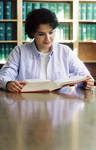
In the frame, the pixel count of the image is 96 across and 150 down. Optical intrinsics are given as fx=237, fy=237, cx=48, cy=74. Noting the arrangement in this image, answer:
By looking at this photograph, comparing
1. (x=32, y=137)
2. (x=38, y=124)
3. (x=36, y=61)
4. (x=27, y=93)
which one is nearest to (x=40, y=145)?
(x=32, y=137)

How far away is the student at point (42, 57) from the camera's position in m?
1.79

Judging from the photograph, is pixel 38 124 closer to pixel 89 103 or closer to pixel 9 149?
A: pixel 9 149

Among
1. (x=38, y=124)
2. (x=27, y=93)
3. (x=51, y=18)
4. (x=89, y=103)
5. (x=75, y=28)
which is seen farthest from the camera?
(x=75, y=28)

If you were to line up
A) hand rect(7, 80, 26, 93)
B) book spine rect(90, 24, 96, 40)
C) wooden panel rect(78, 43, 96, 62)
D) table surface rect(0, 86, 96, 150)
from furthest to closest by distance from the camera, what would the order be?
wooden panel rect(78, 43, 96, 62) → book spine rect(90, 24, 96, 40) → hand rect(7, 80, 26, 93) → table surface rect(0, 86, 96, 150)

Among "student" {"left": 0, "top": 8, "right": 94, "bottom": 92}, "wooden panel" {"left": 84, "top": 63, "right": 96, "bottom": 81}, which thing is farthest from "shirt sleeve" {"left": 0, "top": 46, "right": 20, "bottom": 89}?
"wooden panel" {"left": 84, "top": 63, "right": 96, "bottom": 81}

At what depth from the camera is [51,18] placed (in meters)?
1.80

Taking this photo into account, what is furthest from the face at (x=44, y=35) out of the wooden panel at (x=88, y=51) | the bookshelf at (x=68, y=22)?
the wooden panel at (x=88, y=51)

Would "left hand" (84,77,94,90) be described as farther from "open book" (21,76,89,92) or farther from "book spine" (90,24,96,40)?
"book spine" (90,24,96,40)

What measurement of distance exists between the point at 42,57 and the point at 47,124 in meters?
1.19

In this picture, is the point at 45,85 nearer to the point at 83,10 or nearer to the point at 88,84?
the point at 88,84

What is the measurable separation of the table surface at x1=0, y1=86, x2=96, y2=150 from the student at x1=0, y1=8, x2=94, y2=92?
2.19ft

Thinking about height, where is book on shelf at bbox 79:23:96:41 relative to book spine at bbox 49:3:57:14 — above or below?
below

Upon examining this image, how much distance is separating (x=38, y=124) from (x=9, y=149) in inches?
8.6

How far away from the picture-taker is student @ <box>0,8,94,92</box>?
1.79 meters
